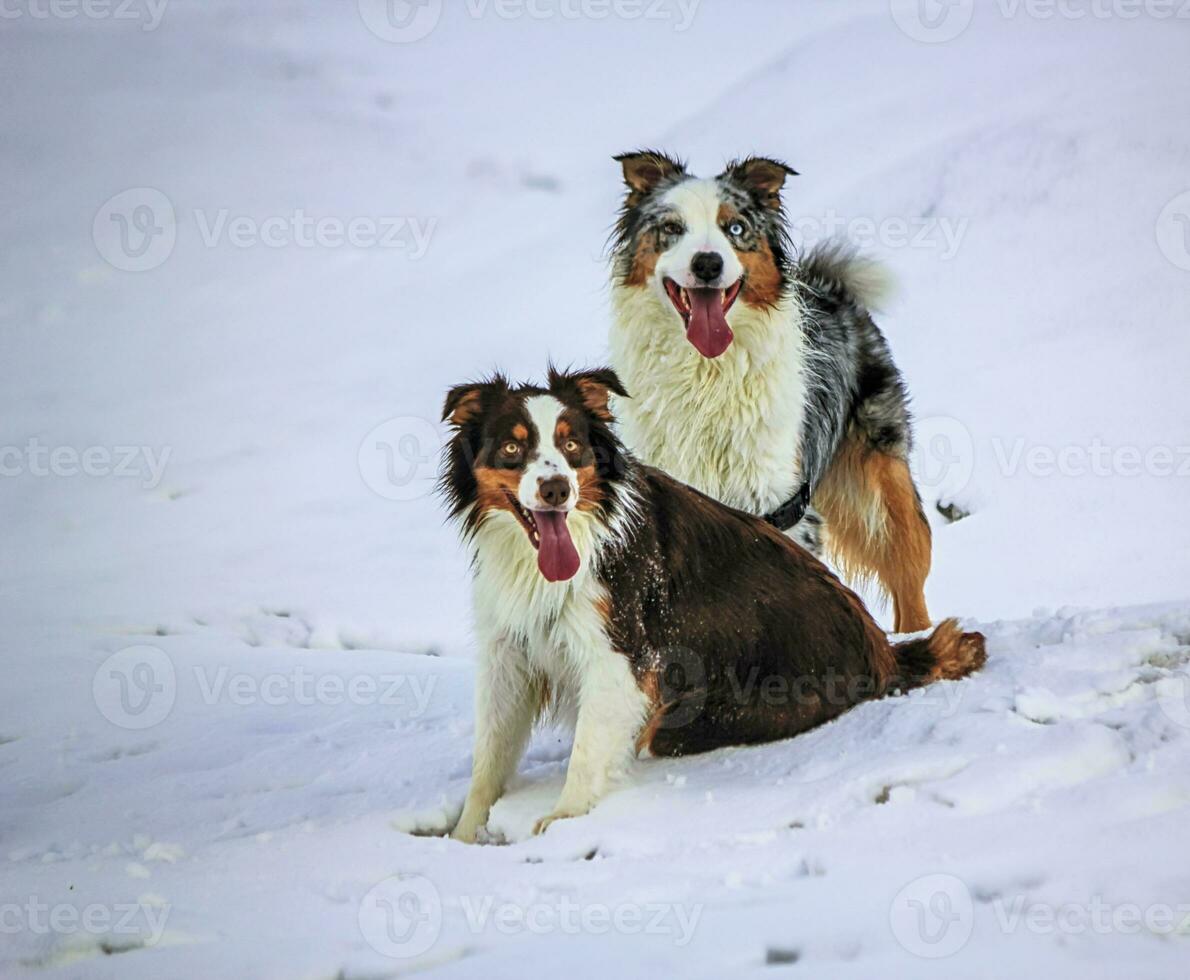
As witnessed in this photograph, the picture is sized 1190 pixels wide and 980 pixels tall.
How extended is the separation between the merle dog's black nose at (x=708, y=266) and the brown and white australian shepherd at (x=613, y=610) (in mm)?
856

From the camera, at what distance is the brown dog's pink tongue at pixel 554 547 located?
189 inches

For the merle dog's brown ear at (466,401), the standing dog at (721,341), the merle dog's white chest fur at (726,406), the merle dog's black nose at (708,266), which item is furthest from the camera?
the merle dog's white chest fur at (726,406)

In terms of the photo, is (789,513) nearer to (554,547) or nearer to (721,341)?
(721,341)

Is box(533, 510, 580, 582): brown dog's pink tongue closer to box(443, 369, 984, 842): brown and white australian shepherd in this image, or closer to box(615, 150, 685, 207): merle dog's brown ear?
box(443, 369, 984, 842): brown and white australian shepherd

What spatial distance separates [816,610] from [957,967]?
1648 millimetres

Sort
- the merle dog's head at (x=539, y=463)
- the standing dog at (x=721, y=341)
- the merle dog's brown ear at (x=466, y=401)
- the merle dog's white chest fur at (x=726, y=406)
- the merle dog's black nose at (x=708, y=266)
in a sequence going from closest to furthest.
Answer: the merle dog's head at (x=539, y=463) < the merle dog's brown ear at (x=466, y=401) < the merle dog's black nose at (x=708, y=266) < the standing dog at (x=721, y=341) < the merle dog's white chest fur at (x=726, y=406)

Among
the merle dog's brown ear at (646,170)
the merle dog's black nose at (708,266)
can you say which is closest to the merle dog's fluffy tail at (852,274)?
the merle dog's brown ear at (646,170)

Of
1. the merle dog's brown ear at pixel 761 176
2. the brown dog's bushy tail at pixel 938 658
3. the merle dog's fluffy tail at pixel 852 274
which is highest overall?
the merle dog's brown ear at pixel 761 176

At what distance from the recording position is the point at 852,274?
22.9 feet

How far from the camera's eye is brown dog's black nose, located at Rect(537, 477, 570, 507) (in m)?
4.69

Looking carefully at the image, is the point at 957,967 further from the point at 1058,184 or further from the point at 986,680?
the point at 1058,184

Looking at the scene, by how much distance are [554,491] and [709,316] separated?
1.51 m

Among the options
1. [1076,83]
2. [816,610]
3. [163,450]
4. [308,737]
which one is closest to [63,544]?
[163,450]

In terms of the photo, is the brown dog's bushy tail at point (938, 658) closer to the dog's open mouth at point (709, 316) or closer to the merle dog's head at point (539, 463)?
the merle dog's head at point (539, 463)
